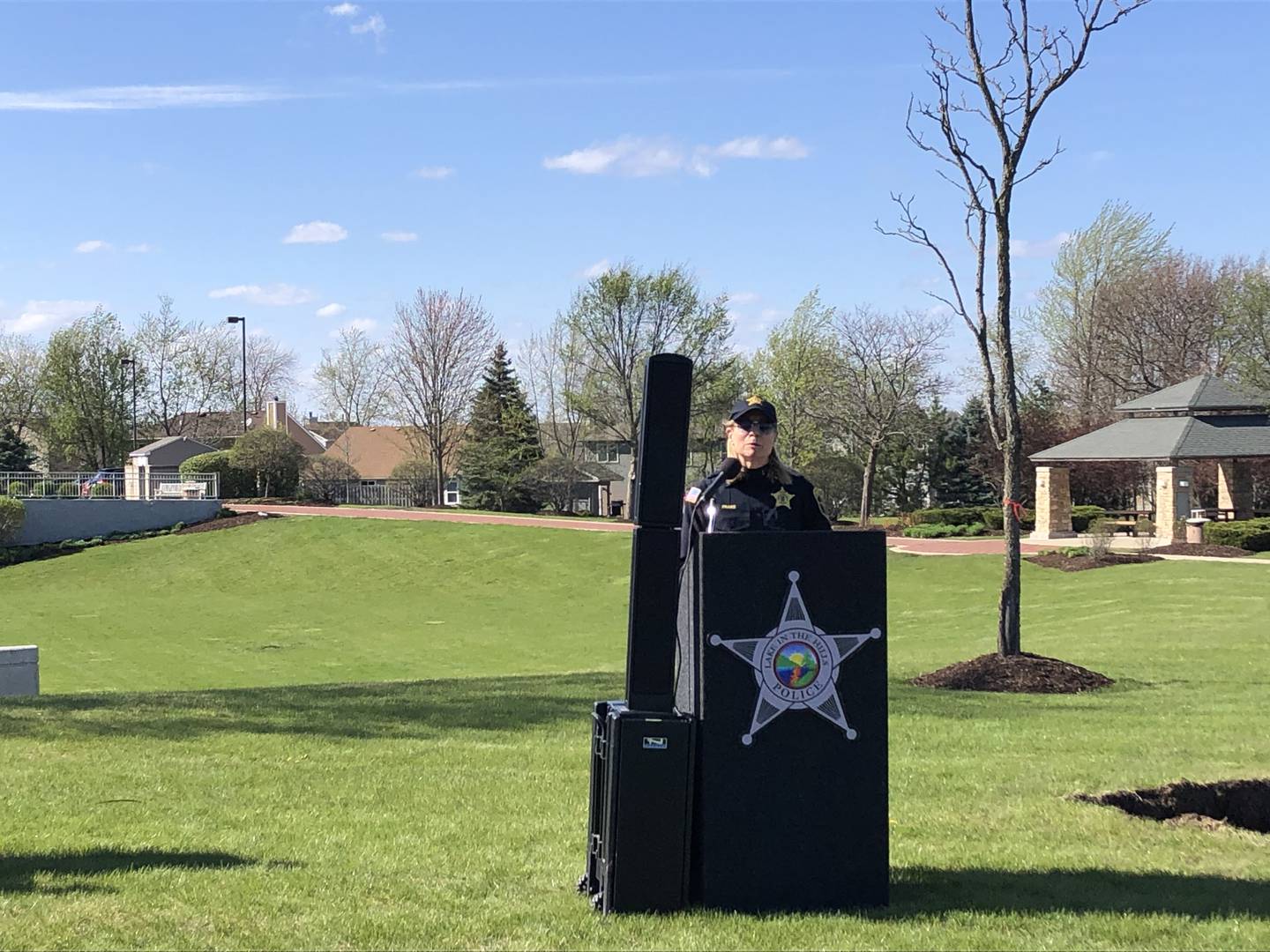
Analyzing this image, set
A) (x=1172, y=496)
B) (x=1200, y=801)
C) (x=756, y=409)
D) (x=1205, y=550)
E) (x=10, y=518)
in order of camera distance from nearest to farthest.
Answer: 1. (x=756, y=409)
2. (x=1200, y=801)
3. (x=1205, y=550)
4. (x=1172, y=496)
5. (x=10, y=518)

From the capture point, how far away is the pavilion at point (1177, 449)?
3681 centimetres

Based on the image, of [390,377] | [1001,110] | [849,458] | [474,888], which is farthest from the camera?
[390,377]

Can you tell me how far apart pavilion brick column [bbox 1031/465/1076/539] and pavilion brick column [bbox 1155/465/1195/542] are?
3368 mm

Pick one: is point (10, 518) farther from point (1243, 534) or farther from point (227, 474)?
point (1243, 534)

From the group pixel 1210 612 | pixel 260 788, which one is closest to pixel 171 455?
pixel 1210 612

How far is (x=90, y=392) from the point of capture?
71688 millimetres

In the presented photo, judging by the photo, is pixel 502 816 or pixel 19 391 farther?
pixel 19 391

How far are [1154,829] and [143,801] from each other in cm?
525

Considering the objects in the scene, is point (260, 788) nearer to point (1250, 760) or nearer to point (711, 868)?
point (711, 868)

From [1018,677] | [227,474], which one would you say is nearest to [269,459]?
[227,474]

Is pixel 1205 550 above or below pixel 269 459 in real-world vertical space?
below

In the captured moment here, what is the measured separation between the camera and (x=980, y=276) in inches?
539

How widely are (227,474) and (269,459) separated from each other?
193 cm

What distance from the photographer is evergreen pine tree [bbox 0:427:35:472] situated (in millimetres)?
65500
